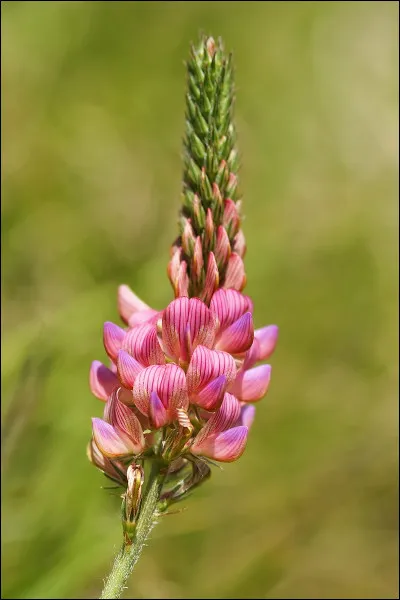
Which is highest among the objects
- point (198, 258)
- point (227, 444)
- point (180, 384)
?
point (198, 258)

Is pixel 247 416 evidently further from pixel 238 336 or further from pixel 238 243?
pixel 238 243

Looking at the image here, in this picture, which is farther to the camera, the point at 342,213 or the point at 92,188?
the point at 342,213

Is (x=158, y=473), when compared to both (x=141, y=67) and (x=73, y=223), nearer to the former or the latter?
(x=73, y=223)

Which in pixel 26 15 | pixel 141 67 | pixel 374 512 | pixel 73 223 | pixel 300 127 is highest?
pixel 26 15

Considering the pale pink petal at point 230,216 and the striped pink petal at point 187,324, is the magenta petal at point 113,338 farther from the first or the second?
the pale pink petal at point 230,216

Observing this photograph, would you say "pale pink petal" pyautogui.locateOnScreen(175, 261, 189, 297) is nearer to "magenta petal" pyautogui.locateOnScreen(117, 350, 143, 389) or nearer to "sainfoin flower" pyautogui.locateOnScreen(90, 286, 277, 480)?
"sainfoin flower" pyautogui.locateOnScreen(90, 286, 277, 480)

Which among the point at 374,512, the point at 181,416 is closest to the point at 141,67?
the point at 374,512

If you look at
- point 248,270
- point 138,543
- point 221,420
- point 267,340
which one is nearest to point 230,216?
point 267,340
